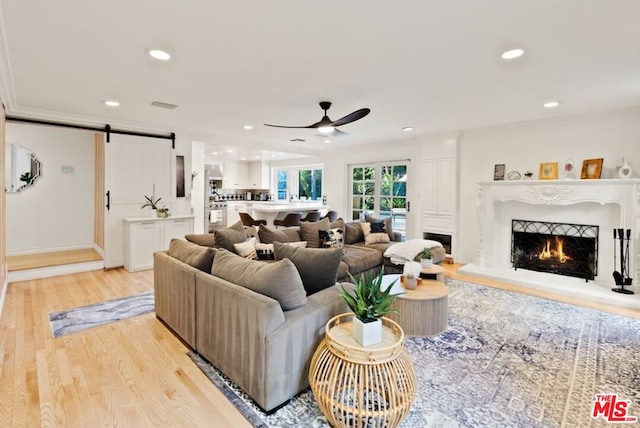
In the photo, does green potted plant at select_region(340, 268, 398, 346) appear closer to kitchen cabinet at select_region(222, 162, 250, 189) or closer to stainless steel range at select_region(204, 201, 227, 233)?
stainless steel range at select_region(204, 201, 227, 233)

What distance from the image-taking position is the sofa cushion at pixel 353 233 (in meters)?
5.14

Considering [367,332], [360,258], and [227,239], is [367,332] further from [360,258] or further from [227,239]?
[360,258]

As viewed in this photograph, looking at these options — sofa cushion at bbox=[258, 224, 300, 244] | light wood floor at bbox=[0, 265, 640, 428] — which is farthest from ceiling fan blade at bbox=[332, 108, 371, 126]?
light wood floor at bbox=[0, 265, 640, 428]

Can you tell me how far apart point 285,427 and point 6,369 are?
2.16m

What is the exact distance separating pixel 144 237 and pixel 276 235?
2641 millimetres

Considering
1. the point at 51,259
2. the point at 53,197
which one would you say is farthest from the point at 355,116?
the point at 53,197

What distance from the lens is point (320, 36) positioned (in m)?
2.29

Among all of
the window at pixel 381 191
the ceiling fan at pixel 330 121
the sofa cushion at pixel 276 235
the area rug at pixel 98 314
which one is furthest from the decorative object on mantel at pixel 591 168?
the area rug at pixel 98 314

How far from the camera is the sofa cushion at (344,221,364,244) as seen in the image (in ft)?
16.9

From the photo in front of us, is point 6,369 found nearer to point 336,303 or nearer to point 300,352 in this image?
point 300,352

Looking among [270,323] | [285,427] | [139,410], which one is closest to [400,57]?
[270,323]

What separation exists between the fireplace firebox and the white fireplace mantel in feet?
0.25

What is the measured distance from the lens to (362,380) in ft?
5.59

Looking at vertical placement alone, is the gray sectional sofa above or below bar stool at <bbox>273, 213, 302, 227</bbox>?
below
